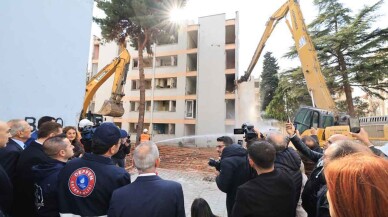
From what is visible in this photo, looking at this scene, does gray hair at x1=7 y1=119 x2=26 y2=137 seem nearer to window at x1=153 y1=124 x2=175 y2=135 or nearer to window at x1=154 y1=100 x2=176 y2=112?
window at x1=153 y1=124 x2=175 y2=135

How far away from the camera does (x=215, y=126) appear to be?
23.3 meters

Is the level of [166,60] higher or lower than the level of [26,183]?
higher

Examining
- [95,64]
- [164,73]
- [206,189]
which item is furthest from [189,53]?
[206,189]

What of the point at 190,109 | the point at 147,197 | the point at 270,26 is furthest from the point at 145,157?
the point at 190,109

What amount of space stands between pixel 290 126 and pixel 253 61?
1233 centimetres

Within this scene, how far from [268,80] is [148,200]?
31.1 m

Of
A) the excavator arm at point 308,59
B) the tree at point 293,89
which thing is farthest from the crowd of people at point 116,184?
the tree at point 293,89

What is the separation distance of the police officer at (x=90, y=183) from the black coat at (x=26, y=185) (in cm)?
54

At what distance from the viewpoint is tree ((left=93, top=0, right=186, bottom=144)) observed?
15555 millimetres

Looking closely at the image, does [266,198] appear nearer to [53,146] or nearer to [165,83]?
[53,146]

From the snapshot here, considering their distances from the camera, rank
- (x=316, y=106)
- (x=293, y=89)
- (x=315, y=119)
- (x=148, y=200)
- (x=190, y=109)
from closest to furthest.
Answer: (x=148, y=200) → (x=315, y=119) → (x=316, y=106) → (x=293, y=89) → (x=190, y=109)

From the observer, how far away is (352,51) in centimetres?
1688

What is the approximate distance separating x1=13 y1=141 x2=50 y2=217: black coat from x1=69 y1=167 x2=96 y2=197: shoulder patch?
0.59 metres

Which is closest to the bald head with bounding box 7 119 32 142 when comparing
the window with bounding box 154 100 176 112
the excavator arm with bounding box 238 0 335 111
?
the excavator arm with bounding box 238 0 335 111
